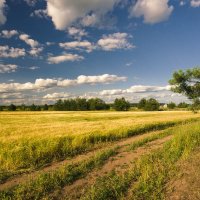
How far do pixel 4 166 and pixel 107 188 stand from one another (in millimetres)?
5728

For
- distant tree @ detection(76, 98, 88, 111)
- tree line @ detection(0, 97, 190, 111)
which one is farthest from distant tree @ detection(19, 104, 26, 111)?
distant tree @ detection(76, 98, 88, 111)

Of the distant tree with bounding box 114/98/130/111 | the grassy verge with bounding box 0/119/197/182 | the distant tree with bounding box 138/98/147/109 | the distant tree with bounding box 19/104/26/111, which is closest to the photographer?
the grassy verge with bounding box 0/119/197/182

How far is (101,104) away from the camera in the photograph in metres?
140

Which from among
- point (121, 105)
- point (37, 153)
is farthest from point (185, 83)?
point (121, 105)

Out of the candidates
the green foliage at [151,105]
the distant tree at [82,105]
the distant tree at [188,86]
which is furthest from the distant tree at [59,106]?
the distant tree at [188,86]

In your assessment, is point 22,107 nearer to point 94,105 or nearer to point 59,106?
point 59,106

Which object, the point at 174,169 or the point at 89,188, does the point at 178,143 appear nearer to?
the point at 174,169

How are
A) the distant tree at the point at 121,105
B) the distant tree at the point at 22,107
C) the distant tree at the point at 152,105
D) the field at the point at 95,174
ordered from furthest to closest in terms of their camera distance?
the distant tree at the point at 22,107 < the distant tree at the point at 152,105 < the distant tree at the point at 121,105 < the field at the point at 95,174

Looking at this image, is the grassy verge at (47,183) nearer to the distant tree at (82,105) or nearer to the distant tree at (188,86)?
the distant tree at (188,86)

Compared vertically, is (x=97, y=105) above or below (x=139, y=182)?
above

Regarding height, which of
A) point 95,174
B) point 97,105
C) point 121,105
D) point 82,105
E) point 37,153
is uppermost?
point 82,105

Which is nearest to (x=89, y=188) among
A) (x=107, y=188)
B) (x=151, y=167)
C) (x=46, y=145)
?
(x=107, y=188)

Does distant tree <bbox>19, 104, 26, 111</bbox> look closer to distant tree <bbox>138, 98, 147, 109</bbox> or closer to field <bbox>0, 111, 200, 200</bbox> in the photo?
distant tree <bbox>138, 98, 147, 109</bbox>

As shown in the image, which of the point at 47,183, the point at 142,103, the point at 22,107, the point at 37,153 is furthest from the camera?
the point at 22,107
